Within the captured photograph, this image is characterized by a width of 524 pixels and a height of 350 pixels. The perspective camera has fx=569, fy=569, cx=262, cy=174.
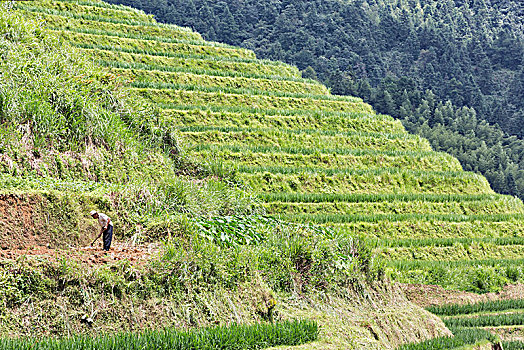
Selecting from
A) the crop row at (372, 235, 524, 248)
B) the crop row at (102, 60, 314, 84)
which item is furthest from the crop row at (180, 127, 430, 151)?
the crop row at (372, 235, 524, 248)

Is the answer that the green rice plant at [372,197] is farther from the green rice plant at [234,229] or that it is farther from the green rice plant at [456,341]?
the green rice plant at [456,341]

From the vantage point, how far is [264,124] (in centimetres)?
1805

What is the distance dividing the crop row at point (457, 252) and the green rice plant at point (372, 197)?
202cm

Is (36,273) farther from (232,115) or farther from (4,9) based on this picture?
(232,115)

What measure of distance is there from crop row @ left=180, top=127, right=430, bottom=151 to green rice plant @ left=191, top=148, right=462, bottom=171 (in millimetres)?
654

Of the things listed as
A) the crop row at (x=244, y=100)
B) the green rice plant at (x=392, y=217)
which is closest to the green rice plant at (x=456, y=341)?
the green rice plant at (x=392, y=217)

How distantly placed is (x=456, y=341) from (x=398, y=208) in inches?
287

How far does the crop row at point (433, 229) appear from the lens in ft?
48.5

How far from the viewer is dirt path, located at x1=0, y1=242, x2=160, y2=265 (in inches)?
248

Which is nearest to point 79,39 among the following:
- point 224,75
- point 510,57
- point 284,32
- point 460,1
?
point 224,75

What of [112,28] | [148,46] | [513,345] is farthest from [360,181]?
[112,28]

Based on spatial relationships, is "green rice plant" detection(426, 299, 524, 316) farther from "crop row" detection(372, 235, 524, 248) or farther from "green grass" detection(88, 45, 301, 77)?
"green grass" detection(88, 45, 301, 77)

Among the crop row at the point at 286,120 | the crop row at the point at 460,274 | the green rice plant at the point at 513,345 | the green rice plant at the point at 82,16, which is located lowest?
the crop row at the point at 460,274

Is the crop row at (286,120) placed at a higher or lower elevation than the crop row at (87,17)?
lower
